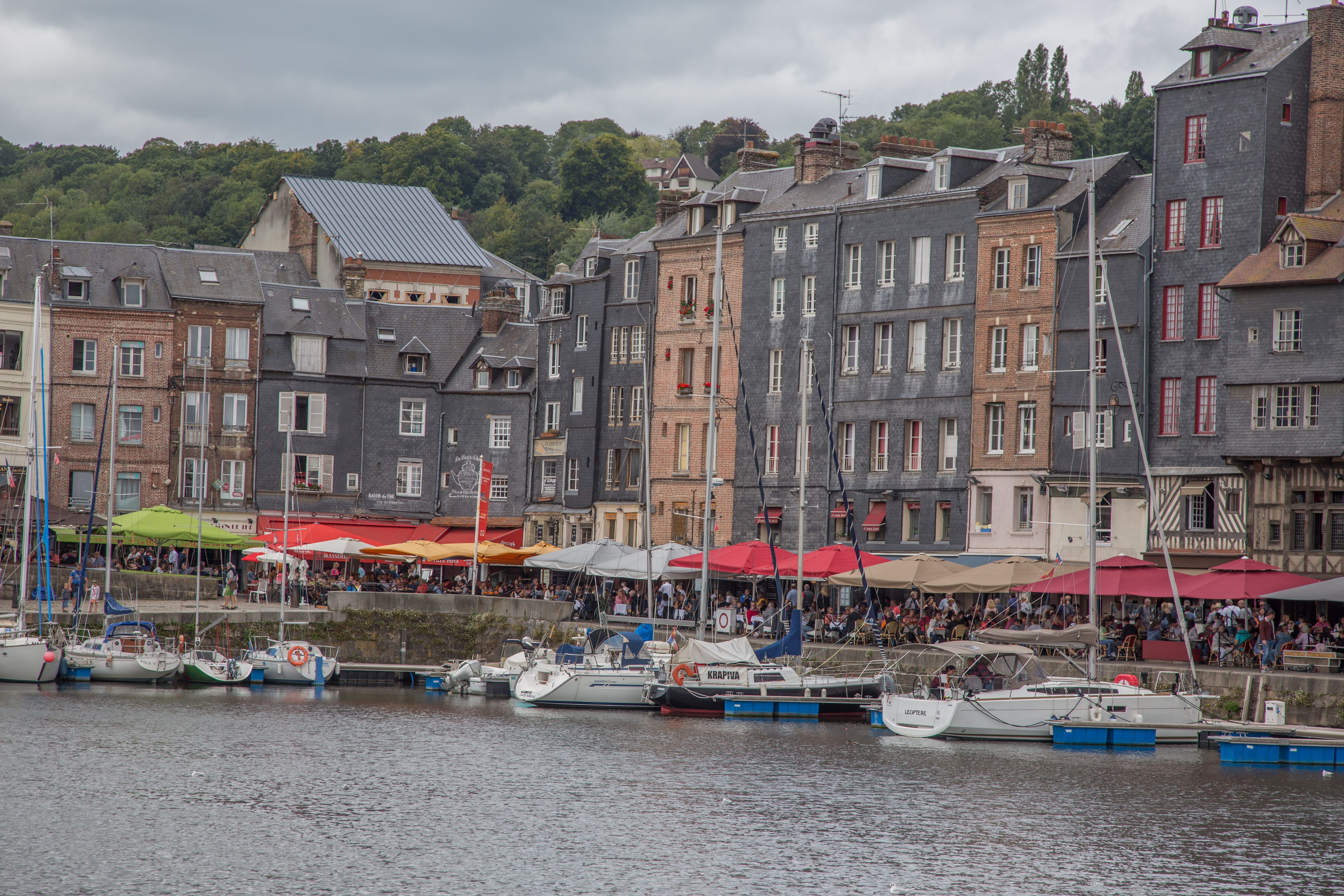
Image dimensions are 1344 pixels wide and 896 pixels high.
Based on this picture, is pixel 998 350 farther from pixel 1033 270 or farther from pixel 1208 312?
pixel 1208 312

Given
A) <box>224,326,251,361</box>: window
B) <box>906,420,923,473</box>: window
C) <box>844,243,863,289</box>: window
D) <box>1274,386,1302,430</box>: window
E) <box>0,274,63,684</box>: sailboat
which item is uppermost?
<box>844,243,863,289</box>: window

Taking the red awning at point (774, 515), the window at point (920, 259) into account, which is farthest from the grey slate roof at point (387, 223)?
the window at point (920, 259)

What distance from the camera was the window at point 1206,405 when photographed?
2298 inches

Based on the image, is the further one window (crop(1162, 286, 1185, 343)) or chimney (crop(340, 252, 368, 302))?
chimney (crop(340, 252, 368, 302))

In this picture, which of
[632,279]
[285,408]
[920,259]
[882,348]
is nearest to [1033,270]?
[920,259]

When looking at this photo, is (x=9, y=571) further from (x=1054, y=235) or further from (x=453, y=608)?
(x=1054, y=235)

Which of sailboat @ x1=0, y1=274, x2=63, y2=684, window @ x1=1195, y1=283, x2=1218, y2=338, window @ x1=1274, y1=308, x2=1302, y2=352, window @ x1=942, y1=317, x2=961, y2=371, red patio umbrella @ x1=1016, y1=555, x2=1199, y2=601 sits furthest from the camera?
window @ x1=942, y1=317, x2=961, y2=371

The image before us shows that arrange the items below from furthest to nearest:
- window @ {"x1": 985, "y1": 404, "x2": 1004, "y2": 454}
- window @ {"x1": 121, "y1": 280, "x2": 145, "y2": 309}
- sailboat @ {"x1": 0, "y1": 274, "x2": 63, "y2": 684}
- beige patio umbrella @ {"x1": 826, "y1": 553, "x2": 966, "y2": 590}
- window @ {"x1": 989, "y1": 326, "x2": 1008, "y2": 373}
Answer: window @ {"x1": 121, "y1": 280, "x2": 145, "y2": 309}
window @ {"x1": 989, "y1": 326, "x2": 1008, "y2": 373}
window @ {"x1": 985, "y1": 404, "x2": 1004, "y2": 454}
sailboat @ {"x1": 0, "y1": 274, "x2": 63, "y2": 684}
beige patio umbrella @ {"x1": 826, "y1": 553, "x2": 966, "y2": 590}

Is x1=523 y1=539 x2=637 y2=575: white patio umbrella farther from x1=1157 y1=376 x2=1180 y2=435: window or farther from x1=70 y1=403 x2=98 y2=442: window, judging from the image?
x1=70 y1=403 x2=98 y2=442: window

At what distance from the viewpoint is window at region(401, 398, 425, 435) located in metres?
85.1

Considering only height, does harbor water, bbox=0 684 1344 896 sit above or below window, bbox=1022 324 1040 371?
below

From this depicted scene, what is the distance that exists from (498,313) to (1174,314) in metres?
38.1

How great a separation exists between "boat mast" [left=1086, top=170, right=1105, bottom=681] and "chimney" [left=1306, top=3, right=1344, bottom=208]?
7.33 m

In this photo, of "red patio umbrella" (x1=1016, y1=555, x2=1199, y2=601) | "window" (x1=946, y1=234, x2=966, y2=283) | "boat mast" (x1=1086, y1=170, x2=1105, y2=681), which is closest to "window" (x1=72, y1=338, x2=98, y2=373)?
"window" (x1=946, y1=234, x2=966, y2=283)
